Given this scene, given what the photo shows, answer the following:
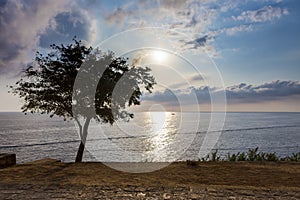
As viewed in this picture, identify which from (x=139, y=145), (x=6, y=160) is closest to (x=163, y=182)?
(x=6, y=160)

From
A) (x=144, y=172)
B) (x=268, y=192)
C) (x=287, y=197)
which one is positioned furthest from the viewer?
(x=144, y=172)

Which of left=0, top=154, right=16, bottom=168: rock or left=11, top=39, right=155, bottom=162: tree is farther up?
left=11, top=39, right=155, bottom=162: tree

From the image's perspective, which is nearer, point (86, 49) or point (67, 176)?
point (67, 176)

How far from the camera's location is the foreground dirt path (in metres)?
7.41

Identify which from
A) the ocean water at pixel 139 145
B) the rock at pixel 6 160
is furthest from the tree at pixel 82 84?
the ocean water at pixel 139 145

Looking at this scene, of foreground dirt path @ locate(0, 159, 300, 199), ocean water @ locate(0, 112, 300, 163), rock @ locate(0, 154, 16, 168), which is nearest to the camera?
foreground dirt path @ locate(0, 159, 300, 199)

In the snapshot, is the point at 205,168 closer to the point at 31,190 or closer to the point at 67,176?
the point at 67,176

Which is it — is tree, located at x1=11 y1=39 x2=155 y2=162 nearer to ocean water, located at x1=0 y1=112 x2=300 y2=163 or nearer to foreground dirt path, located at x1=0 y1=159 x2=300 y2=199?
foreground dirt path, located at x1=0 y1=159 x2=300 y2=199

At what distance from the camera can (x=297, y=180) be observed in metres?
9.34

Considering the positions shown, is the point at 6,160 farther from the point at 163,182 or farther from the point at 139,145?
the point at 139,145

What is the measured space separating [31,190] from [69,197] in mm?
1703

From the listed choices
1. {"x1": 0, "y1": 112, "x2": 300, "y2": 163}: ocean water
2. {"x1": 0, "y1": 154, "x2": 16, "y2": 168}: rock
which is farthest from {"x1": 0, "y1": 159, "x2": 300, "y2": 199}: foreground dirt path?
{"x1": 0, "y1": 112, "x2": 300, "y2": 163}: ocean water

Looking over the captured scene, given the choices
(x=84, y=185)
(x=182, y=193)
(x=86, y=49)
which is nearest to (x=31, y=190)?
(x=84, y=185)

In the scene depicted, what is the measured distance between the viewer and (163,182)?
9.07 m
